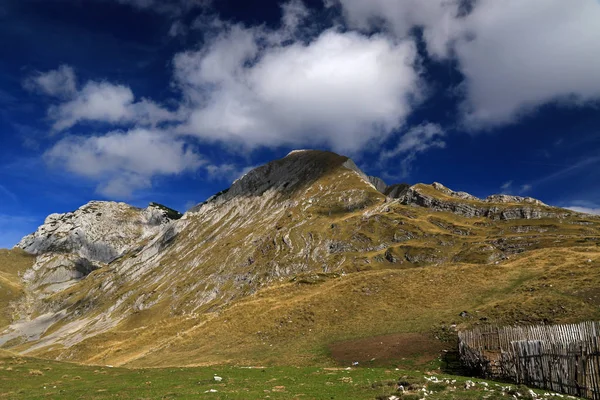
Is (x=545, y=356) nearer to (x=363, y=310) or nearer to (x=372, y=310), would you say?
(x=372, y=310)

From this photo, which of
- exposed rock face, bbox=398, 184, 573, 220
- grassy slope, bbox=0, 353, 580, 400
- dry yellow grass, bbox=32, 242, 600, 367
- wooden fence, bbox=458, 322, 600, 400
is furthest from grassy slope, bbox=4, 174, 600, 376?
exposed rock face, bbox=398, 184, 573, 220

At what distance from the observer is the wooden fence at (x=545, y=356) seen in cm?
2380

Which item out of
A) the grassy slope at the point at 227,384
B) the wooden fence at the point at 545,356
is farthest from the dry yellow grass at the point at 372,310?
the wooden fence at the point at 545,356

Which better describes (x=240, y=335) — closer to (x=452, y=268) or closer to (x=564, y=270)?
(x=452, y=268)

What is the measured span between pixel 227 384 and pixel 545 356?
83.5ft

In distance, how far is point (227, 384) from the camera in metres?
32.5

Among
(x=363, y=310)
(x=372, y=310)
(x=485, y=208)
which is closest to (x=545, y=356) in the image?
(x=372, y=310)

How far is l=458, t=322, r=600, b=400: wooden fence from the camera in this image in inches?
937

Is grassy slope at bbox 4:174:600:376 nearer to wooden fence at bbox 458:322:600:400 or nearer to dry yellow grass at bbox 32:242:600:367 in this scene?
dry yellow grass at bbox 32:242:600:367

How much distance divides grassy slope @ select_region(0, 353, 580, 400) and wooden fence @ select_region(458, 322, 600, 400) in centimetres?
362

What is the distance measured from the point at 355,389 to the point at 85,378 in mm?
33797

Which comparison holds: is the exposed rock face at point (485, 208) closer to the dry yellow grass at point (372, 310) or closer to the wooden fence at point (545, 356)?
the dry yellow grass at point (372, 310)

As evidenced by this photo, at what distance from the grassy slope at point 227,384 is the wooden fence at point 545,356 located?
11.9ft

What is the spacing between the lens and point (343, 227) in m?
182
